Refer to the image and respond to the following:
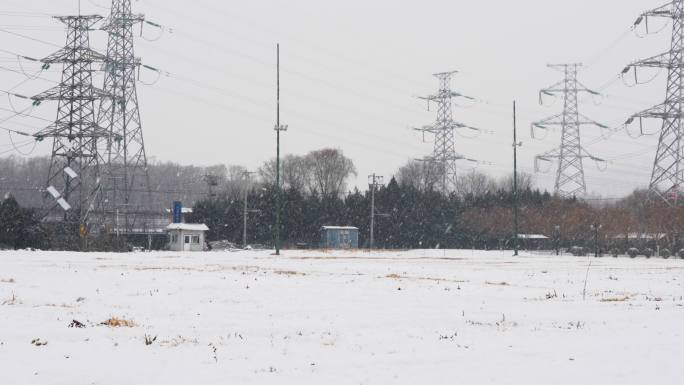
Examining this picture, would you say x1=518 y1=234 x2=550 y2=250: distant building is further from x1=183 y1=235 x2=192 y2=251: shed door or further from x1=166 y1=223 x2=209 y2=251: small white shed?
x1=183 y1=235 x2=192 y2=251: shed door

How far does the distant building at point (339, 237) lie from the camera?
72.9m

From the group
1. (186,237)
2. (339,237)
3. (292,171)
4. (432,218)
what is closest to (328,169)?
(292,171)

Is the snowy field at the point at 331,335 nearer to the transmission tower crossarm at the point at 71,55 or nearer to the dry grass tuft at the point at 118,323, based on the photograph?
the dry grass tuft at the point at 118,323

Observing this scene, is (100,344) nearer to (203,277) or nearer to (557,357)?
(557,357)

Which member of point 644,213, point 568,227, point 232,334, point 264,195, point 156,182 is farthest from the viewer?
point 156,182

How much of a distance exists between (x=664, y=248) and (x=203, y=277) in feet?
143

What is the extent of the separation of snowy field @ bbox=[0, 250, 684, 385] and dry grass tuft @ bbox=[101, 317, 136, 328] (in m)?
0.02

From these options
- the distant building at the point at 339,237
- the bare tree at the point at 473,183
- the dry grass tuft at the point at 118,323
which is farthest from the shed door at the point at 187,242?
the bare tree at the point at 473,183

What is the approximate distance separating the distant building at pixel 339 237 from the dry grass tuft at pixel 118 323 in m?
61.4

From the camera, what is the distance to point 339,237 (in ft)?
241

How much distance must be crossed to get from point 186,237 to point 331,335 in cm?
5113

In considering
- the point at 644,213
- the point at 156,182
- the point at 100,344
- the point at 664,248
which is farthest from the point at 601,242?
the point at 156,182

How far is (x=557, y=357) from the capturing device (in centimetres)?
862

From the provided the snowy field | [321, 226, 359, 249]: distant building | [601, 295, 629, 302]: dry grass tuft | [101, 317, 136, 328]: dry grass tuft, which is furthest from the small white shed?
[101, 317, 136, 328]: dry grass tuft
